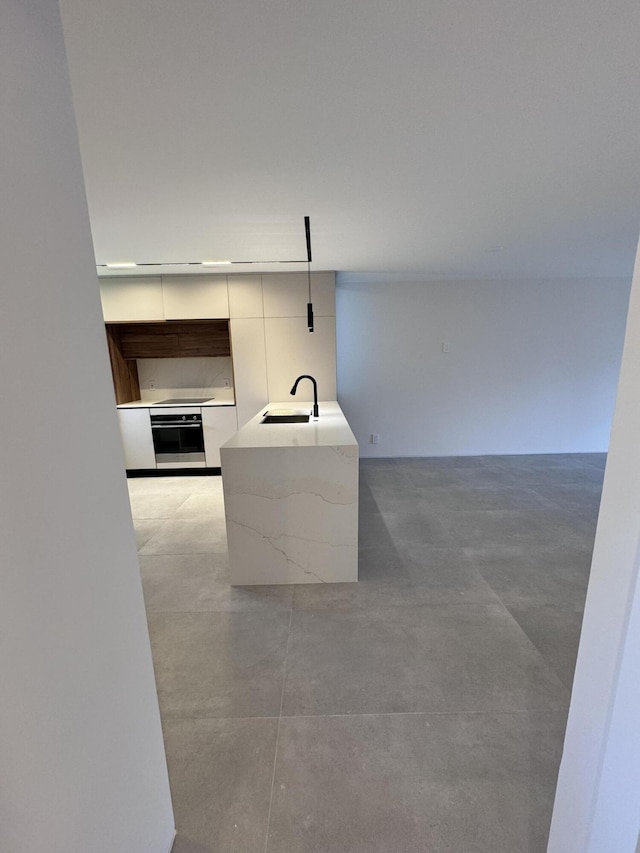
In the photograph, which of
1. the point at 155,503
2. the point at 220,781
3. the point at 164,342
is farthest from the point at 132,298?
the point at 220,781

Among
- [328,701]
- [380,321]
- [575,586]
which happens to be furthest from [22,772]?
[380,321]

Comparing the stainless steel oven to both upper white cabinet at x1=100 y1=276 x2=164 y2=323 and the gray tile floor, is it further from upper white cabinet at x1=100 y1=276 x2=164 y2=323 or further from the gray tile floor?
the gray tile floor

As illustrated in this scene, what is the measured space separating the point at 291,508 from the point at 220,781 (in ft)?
3.97

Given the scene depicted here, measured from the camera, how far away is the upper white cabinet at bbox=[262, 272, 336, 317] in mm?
3973

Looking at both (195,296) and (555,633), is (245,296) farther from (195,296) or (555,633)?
(555,633)

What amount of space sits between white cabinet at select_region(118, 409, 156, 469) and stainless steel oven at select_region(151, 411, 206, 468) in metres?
0.07

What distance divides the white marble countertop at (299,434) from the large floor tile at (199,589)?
910 millimetres

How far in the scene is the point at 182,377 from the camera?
15.4 ft

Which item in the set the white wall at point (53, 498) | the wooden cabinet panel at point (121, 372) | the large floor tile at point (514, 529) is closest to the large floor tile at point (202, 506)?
the wooden cabinet panel at point (121, 372)

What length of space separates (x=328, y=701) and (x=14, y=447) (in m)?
1.53

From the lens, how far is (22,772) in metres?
0.55

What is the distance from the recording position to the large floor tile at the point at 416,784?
3.49 ft

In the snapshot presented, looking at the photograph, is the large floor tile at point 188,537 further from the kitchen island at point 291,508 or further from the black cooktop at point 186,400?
the black cooktop at point 186,400

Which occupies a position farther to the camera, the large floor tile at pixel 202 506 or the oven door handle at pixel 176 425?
the oven door handle at pixel 176 425
